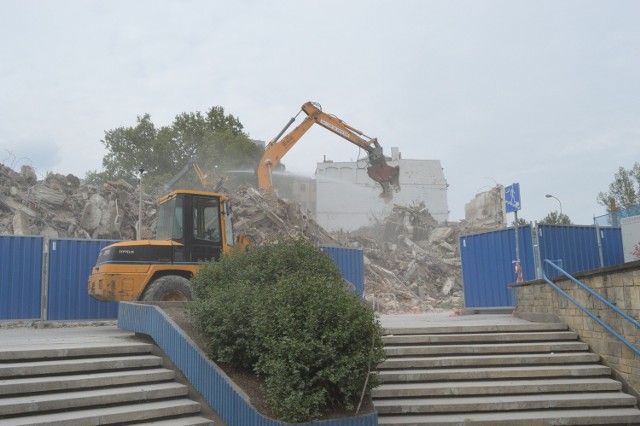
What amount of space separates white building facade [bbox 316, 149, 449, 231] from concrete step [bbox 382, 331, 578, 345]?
50.5 m

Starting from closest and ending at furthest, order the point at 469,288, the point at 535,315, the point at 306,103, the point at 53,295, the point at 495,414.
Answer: the point at 495,414
the point at 535,315
the point at 53,295
the point at 469,288
the point at 306,103

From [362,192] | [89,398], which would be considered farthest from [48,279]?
[362,192]

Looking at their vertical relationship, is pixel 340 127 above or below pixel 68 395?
above

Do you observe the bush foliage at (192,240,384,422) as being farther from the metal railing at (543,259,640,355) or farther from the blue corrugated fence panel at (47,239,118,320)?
the blue corrugated fence panel at (47,239,118,320)

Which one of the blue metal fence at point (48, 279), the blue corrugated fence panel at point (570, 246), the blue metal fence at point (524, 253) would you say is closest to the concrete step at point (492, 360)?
the blue metal fence at point (524, 253)

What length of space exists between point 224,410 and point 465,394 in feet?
10.2

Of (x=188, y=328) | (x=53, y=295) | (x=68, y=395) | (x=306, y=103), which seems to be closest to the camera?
(x=68, y=395)

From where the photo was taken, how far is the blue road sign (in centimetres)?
1159

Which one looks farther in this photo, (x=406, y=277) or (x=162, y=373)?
(x=406, y=277)

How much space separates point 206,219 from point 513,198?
21.6 ft

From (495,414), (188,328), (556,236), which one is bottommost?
(495,414)

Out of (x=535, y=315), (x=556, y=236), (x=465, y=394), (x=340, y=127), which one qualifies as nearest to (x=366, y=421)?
(x=465, y=394)

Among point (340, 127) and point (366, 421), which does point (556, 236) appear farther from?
point (340, 127)

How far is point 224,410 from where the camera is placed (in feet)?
19.5
